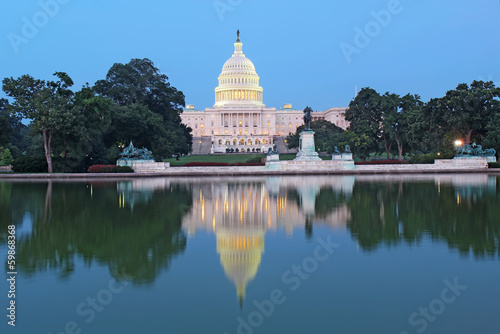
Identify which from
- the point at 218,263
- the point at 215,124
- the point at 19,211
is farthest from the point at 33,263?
the point at 215,124

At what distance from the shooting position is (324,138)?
8394cm

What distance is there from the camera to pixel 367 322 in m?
6.62

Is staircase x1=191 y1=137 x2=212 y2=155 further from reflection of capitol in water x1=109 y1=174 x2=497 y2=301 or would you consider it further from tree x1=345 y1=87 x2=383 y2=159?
→ reflection of capitol in water x1=109 y1=174 x2=497 y2=301

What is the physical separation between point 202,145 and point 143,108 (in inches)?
2866

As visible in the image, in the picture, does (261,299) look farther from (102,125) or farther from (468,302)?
(102,125)

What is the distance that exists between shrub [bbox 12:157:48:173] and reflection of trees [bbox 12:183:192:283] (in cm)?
2893

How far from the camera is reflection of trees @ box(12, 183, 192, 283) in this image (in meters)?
9.64

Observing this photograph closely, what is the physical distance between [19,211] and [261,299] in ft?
43.6

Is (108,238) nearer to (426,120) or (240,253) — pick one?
(240,253)

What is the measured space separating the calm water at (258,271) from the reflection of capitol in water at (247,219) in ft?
0.19

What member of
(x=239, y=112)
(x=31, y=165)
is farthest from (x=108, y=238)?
(x=239, y=112)

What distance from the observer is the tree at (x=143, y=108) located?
172 ft

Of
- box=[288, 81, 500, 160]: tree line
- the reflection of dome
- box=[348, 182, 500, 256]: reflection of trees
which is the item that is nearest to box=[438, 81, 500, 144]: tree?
box=[288, 81, 500, 160]: tree line

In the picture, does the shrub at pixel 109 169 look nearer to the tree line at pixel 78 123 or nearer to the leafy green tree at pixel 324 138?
the tree line at pixel 78 123
